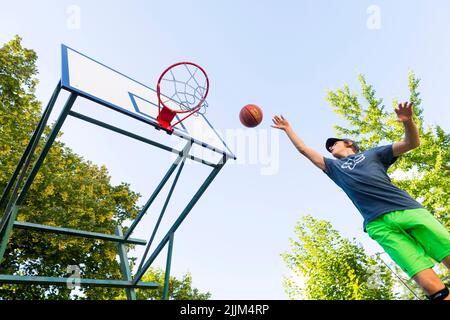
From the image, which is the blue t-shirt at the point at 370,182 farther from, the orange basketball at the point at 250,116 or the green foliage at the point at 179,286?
the green foliage at the point at 179,286

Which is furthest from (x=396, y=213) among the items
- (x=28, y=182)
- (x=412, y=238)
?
(x=28, y=182)

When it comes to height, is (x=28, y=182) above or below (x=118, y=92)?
below

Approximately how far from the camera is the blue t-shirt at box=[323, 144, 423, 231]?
2.52 m

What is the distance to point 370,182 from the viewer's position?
2.69m

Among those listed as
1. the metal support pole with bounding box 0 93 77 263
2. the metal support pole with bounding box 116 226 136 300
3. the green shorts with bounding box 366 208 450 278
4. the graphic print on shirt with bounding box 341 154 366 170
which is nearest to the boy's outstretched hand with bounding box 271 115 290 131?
the graphic print on shirt with bounding box 341 154 366 170

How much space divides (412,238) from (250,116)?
2.80 meters

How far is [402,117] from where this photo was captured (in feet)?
8.61

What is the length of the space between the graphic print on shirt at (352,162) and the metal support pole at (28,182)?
9.93 ft

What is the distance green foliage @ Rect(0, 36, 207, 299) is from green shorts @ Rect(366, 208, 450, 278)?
11.4 m

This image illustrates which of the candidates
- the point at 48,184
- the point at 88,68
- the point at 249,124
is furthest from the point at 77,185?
the point at 249,124

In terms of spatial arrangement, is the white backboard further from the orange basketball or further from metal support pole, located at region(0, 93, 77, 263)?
the orange basketball

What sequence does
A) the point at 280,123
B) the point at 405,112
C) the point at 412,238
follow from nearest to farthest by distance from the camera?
the point at 412,238, the point at 405,112, the point at 280,123

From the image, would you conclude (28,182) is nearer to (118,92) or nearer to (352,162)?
(118,92)
